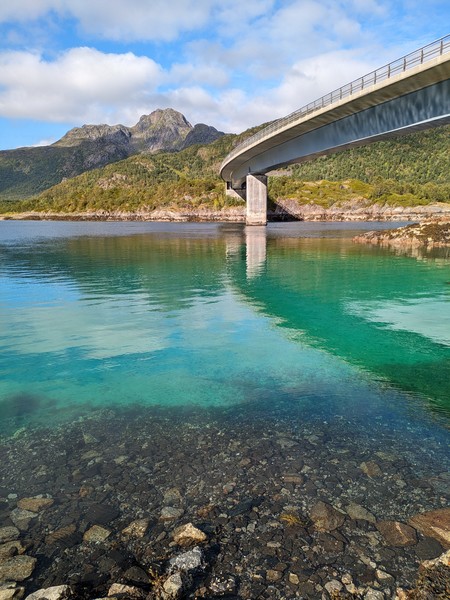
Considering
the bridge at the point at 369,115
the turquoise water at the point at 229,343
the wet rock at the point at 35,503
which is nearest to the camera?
the wet rock at the point at 35,503

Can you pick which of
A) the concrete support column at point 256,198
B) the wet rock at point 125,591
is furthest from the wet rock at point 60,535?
the concrete support column at point 256,198

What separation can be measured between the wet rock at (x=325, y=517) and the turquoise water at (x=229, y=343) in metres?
3.46

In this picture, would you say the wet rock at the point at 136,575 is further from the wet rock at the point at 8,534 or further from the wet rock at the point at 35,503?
the wet rock at the point at 35,503

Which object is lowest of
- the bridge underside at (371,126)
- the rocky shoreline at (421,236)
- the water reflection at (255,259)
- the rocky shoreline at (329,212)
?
the water reflection at (255,259)

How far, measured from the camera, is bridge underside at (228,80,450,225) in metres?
37.0

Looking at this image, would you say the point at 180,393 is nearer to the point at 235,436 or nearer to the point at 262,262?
the point at 235,436

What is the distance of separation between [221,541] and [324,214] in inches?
6463

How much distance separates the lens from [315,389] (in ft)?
40.4

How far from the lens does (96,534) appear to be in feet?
20.9

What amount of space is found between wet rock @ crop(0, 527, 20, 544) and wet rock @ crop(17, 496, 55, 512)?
0.50m

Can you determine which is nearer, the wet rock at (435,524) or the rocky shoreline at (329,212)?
the wet rock at (435,524)

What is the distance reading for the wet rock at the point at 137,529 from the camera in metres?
6.32

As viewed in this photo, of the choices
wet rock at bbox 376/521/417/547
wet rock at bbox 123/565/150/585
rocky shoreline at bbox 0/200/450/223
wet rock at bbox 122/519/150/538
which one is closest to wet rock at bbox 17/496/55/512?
wet rock at bbox 122/519/150/538

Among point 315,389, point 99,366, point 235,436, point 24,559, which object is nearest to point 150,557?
point 24,559
